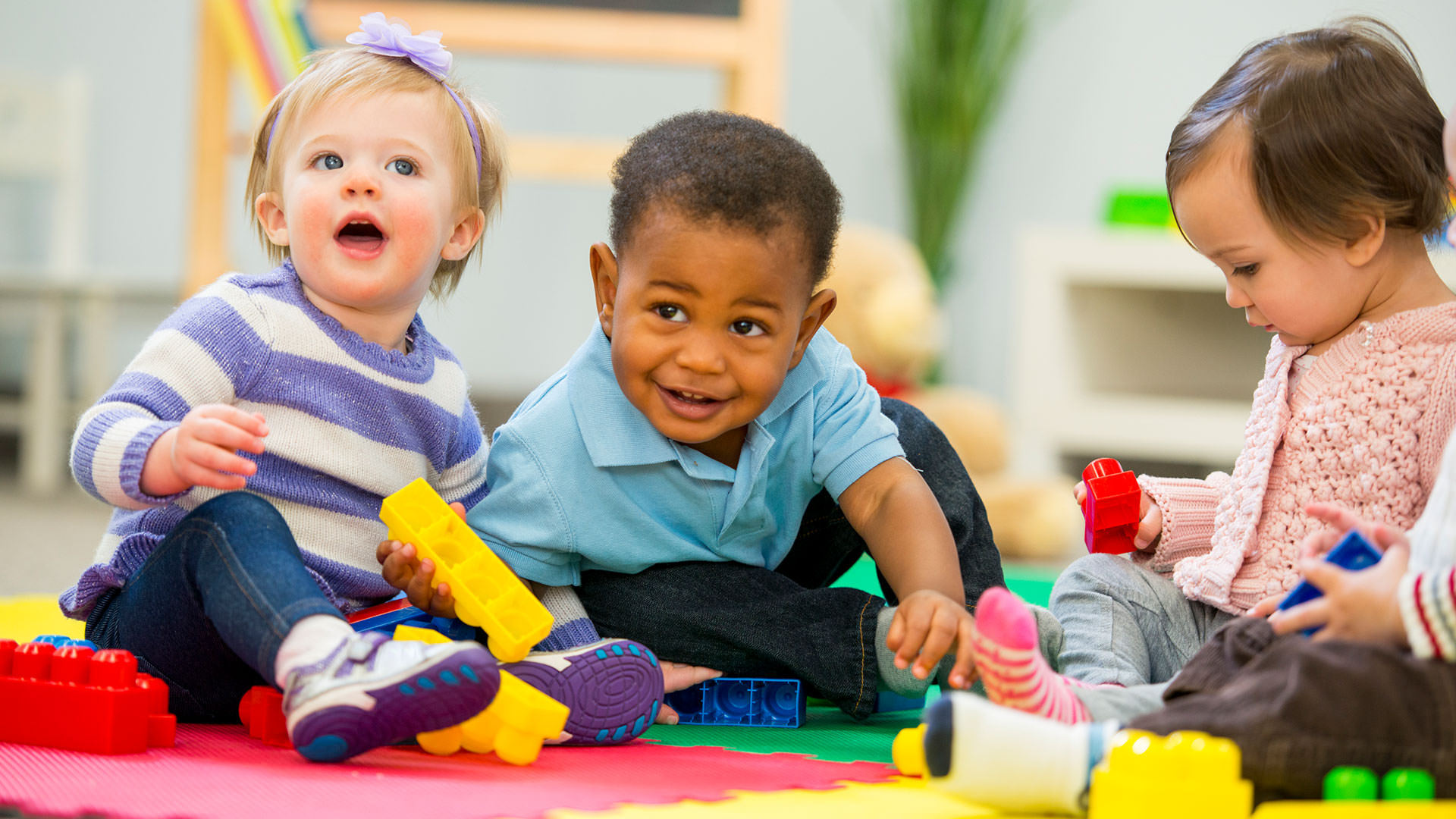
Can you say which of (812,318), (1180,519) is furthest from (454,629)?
(1180,519)

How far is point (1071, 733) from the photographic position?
66 centimetres

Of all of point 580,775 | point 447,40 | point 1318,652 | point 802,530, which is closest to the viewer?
point 1318,652

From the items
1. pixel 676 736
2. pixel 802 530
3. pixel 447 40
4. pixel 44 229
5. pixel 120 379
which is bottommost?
pixel 676 736

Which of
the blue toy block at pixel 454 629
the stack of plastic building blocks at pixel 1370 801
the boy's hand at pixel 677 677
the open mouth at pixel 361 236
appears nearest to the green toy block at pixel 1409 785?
the stack of plastic building blocks at pixel 1370 801

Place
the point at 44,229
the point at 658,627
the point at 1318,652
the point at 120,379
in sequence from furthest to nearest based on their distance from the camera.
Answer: the point at 44,229 → the point at 658,627 → the point at 120,379 → the point at 1318,652

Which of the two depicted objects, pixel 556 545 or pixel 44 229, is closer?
pixel 556 545

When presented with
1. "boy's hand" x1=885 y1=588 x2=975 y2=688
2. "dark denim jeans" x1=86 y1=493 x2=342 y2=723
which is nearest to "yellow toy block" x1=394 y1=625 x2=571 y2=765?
"dark denim jeans" x1=86 y1=493 x2=342 y2=723

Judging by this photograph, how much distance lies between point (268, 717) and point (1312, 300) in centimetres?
73

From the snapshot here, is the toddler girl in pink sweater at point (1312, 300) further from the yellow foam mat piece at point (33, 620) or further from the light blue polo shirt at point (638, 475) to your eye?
the yellow foam mat piece at point (33, 620)

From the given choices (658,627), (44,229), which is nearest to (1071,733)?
(658,627)

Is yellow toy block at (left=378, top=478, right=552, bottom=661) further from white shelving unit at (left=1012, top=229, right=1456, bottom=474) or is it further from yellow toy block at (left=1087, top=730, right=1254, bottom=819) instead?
white shelving unit at (left=1012, top=229, right=1456, bottom=474)

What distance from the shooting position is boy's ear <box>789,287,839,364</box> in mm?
961

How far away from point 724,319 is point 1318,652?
423mm

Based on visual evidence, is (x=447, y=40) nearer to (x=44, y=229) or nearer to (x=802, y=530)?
(x=44, y=229)
